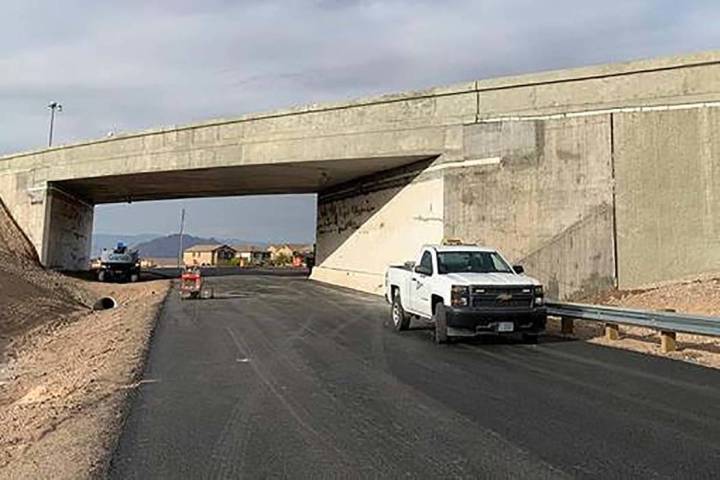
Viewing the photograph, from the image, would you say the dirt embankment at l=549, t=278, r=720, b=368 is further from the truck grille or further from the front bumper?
the truck grille

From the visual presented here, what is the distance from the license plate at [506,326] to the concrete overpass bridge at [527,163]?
10.7 m

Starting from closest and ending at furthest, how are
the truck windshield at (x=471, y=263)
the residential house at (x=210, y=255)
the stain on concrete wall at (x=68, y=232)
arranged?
the truck windshield at (x=471, y=263)
the stain on concrete wall at (x=68, y=232)
the residential house at (x=210, y=255)

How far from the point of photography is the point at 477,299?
13.5 meters

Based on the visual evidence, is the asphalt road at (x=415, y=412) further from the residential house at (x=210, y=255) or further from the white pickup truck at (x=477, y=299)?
the residential house at (x=210, y=255)

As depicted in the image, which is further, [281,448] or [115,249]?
[115,249]

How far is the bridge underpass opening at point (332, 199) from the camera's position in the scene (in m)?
28.7

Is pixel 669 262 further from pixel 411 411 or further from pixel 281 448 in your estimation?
pixel 281 448

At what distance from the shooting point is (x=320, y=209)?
41500 mm

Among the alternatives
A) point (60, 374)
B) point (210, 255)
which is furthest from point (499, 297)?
point (210, 255)

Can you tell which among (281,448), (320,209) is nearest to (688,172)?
(281,448)

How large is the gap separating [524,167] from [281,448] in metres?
20.1

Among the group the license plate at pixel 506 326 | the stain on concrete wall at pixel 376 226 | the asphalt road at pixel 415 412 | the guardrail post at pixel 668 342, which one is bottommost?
the asphalt road at pixel 415 412

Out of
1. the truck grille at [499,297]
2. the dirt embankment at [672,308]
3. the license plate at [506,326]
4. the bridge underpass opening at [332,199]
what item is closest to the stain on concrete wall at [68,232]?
the bridge underpass opening at [332,199]

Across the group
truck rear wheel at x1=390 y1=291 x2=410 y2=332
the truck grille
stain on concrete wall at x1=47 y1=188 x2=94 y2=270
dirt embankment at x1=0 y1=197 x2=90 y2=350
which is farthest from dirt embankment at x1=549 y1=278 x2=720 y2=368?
stain on concrete wall at x1=47 y1=188 x2=94 y2=270
